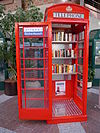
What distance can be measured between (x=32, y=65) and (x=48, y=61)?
67 cm

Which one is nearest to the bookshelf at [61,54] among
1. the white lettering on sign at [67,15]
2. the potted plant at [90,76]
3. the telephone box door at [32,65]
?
the telephone box door at [32,65]

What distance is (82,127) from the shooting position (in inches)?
107

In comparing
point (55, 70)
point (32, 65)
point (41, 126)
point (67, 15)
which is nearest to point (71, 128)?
point (41, 126)

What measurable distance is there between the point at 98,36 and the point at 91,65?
1.50 metres

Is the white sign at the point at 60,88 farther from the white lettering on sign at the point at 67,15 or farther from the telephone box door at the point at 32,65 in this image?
the white lettering on sign at the point at 67,15

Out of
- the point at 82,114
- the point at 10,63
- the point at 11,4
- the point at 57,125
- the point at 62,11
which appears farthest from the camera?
the point at 11,4

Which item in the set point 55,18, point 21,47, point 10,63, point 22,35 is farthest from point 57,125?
point 10,63

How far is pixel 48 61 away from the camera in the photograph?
273 centimetres

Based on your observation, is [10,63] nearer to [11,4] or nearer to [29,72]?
[29,72]

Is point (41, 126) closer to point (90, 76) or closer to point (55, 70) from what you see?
point (55, 70)

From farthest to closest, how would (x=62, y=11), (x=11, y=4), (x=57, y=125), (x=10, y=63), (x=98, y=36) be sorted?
1. (x=11, y=4)
2. (x=98, y=36)
3. (x=10, y=63)
4. (x=57, y=125)
5. (x=62, y=11)

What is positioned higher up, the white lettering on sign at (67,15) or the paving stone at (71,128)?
the white lettering on sign at (67,15)

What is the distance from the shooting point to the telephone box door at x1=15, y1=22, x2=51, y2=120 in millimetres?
2689

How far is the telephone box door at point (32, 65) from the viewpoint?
2.69 m
